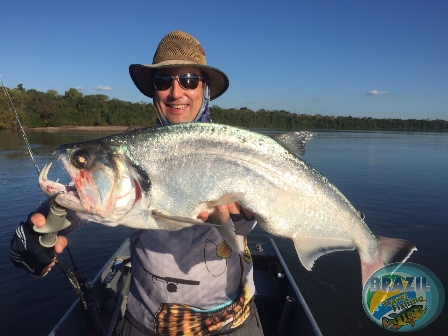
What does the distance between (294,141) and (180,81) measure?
51.1 inches

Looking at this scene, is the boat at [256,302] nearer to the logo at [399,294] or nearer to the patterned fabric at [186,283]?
the logo at [399,294]

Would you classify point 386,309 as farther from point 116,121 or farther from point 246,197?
point 116,121

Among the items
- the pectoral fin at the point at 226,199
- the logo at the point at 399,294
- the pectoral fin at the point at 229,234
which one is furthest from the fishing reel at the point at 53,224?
the logo at the point at 399,294

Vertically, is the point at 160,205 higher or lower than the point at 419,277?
higher

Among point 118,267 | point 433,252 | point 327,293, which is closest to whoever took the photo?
point 118,267

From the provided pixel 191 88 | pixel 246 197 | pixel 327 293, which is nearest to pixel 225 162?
pixel 246 197

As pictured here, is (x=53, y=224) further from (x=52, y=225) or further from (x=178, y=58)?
(x=178, y=58)

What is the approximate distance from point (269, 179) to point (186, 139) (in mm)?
722

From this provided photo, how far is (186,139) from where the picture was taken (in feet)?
7.89

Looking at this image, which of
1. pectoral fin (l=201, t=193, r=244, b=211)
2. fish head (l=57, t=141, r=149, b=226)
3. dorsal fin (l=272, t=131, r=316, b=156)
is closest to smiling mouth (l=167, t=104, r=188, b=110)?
fish head (l=57, t=141, r=149, b=226)

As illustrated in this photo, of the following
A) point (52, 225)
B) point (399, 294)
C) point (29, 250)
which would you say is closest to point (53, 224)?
point (52, 225)

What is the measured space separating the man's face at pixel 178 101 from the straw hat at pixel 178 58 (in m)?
0.10

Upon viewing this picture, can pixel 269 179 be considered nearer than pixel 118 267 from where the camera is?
Yes

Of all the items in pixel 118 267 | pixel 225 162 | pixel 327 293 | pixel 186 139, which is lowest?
pixel 327 293
